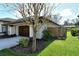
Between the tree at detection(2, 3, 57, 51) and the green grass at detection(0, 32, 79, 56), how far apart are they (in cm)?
43

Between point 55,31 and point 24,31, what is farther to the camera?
point 24,31

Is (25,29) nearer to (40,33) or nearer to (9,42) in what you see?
(40,33)

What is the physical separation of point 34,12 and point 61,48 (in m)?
1.26

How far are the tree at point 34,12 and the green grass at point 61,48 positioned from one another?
435mm

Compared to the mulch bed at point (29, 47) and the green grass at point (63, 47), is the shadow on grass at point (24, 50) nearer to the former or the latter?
the mulch bed at point (29, 47)

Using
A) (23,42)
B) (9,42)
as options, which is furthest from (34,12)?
(9,42)

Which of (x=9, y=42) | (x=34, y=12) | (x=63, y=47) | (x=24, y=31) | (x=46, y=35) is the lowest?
(x=63, y=47)

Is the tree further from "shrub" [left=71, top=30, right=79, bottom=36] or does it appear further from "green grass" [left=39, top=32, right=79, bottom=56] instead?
"shrub" [left=71, top=30, right=79, bottom=36]

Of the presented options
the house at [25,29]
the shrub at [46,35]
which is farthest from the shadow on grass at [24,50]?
the house at [25,29]

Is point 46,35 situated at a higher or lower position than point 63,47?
higher

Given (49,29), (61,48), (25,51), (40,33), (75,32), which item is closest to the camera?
(75,32)

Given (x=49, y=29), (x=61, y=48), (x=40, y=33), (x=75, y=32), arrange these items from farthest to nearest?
(x=40, y=33) < (x=49, y=29) < (x=61, y=48) < (x=75, y=32)

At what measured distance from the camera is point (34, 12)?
5.93 m

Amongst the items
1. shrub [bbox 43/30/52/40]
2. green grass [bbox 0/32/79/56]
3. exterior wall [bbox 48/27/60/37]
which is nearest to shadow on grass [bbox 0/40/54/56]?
green grass [bbox 0/32/79/56]
